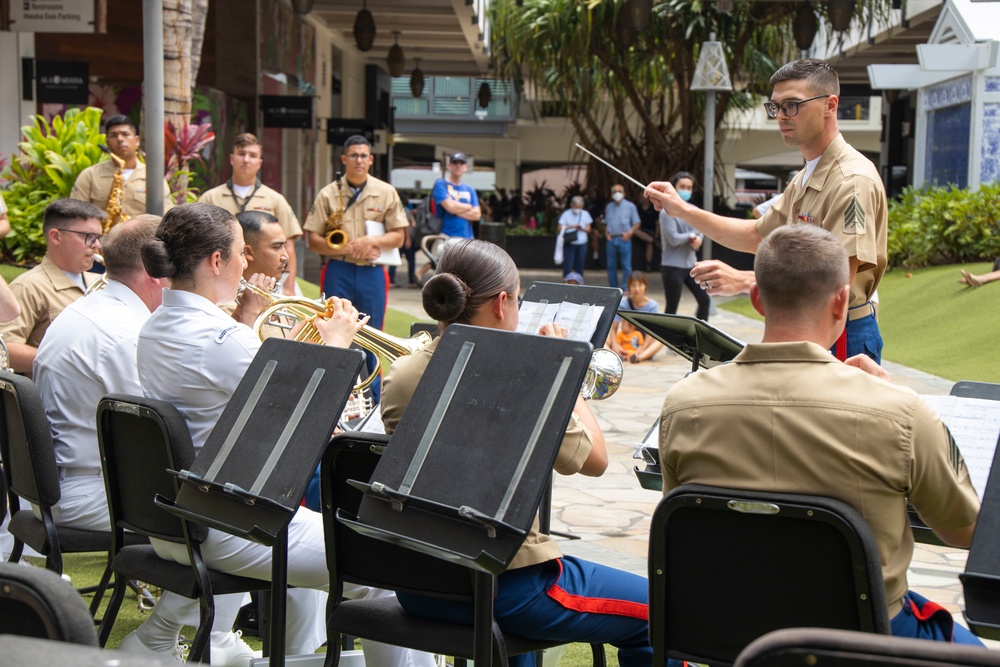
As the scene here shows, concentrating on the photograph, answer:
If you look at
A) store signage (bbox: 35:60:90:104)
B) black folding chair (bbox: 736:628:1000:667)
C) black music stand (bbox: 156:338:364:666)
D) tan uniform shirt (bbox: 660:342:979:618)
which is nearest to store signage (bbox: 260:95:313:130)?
A: store signage (bbox: 35:60:90:104)

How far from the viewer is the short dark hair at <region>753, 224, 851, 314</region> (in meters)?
2.53

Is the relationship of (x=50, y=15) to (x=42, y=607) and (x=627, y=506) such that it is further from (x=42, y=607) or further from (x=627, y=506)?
(x=42, y=607)

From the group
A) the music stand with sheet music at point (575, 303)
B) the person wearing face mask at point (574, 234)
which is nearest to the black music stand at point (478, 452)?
the music stand with sheet music at point (575, 303)

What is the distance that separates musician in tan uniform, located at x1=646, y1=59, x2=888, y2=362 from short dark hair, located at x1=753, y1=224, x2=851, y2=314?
1606 mm

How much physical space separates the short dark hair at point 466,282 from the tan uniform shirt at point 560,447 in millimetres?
113

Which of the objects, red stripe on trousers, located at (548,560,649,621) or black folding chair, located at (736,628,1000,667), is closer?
black folding chair, located at (736,628,1000,667)

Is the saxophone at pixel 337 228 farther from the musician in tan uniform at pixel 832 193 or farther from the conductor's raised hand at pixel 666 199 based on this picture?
the musician in tan uniform at pixel 832 193

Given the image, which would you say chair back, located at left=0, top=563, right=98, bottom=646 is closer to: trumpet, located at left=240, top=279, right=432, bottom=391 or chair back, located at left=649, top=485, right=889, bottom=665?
chair back, located at left=649, top=485, right=889, bottom=665

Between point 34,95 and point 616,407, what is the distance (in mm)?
7388

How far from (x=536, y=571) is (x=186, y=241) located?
1625 millimetres

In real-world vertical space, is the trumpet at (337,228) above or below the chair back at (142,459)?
above

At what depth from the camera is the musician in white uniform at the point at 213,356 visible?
3.33 meters

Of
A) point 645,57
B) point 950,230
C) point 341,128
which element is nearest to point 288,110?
point 341,128

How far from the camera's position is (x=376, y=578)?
2910mm
